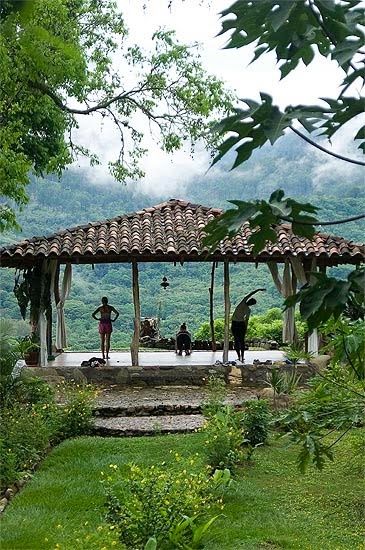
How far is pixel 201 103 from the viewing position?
12820 mm

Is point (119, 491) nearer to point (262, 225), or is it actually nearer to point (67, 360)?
point (262, 225)

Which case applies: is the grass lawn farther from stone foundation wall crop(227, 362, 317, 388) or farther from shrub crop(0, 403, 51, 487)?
stone foundation wall crop(227, 362, 317, 388)

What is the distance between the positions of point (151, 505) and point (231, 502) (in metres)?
1.54

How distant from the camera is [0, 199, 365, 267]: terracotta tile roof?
466 inches

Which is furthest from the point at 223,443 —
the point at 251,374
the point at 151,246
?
the point at 151,246

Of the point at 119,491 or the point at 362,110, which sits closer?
the point at 362,110

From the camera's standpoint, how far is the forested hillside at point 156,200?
1983 cm

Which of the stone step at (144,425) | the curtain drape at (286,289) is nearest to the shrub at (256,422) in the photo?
the stone step at (144,425)

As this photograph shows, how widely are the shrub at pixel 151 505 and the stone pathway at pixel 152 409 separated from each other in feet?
11.8

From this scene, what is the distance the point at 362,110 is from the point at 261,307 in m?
24.0

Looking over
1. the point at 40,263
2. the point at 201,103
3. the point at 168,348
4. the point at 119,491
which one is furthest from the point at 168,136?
the point at 119,491

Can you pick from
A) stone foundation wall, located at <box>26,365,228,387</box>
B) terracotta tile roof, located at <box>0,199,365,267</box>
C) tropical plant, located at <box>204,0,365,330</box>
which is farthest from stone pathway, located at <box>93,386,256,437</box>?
tropical plant, located at <box>204,0,365,330</box>

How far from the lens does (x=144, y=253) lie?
11.9m

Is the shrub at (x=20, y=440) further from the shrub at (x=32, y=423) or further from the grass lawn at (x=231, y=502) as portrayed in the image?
the grass lawn at (x=231, y=502)
